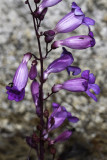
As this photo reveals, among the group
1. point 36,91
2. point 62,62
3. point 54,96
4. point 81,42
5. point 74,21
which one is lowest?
point 54,96

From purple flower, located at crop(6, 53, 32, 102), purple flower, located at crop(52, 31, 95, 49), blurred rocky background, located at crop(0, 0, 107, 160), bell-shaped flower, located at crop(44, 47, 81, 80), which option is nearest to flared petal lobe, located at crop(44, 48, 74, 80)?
bell-shaped flower, located at crop(44, 47, 81, 80)

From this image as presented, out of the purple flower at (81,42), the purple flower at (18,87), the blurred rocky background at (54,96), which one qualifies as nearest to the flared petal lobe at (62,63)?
the purple flower at (81,42)

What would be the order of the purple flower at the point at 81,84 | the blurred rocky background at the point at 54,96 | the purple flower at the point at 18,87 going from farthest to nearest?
the blurred rocky background at the point at 54,96 < the purple flower at the point at 81,84 < the purple flower at the point at 18,87

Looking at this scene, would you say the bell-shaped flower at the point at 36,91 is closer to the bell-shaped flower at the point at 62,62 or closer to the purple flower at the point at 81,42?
the bell-shaped flower at the point at 62,62

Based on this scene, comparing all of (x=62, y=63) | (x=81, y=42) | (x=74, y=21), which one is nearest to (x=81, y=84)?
(x=62, y=63)

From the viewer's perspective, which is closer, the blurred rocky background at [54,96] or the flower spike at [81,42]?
the flower spike at [81,42]

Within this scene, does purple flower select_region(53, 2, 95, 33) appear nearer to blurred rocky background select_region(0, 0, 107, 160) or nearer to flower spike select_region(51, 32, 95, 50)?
flower spike select_region(51, 32, 95, 50)

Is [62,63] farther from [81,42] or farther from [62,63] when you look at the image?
[81,42]

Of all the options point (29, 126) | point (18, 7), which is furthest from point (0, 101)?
point (18, 7)

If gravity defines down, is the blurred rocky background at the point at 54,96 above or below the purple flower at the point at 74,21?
below

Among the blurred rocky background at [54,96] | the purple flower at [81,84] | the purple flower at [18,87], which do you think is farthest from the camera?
the blurred rocky background at [54,96]
